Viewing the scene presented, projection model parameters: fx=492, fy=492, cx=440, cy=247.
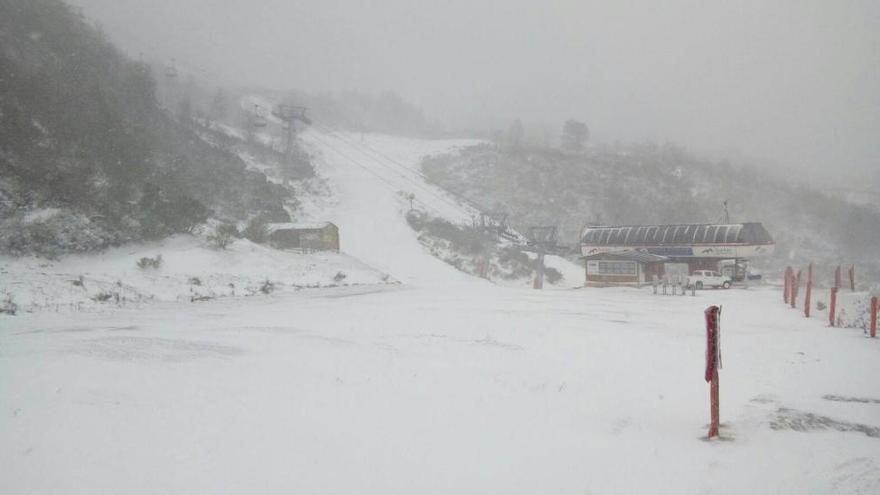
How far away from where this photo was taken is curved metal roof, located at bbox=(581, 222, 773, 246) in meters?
46.2

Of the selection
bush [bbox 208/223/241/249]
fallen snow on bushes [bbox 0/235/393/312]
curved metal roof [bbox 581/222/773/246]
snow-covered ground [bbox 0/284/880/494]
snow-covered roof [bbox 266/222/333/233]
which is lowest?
snow-covered ground [bbox 0/284/880/494]

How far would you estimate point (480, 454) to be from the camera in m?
5.91

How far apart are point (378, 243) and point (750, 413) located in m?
46.2

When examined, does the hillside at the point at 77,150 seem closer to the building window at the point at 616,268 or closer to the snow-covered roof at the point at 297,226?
the snow-covered roof at the point at 297,226

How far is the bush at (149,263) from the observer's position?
848 inches

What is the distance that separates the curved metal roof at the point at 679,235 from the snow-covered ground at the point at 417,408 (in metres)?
35.0

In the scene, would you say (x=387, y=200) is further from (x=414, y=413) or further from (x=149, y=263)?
(x=414, y=413)

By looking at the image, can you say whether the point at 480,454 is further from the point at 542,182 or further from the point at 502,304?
the point at 542,182

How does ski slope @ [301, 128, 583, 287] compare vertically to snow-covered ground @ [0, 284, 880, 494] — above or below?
above

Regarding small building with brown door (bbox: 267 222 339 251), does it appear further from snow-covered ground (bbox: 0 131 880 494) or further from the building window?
snow-covered ground (bbox: 0 131 880 494)

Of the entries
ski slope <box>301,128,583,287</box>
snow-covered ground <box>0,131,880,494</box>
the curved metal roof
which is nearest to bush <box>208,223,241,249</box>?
snow-covered ground <box>0,131,880,494</box>

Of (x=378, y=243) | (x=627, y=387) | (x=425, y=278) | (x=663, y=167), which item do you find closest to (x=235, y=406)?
(x=627, y=387)

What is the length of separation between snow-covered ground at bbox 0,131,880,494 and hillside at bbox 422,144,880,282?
210 ft

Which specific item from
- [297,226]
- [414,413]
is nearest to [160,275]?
[414,413]
